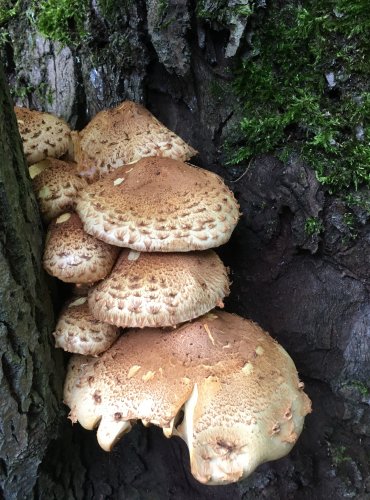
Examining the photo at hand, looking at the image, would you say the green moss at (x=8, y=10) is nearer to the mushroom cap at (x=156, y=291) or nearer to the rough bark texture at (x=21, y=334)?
the rough bark texture at (x=21, y=334)

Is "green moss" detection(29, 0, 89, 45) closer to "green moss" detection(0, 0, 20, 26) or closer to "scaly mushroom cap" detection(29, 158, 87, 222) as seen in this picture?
"green moss" detection(0, 0, 20, 26)

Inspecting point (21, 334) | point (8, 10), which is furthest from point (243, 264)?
point (8, 10)

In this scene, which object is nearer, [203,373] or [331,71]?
[203,373]

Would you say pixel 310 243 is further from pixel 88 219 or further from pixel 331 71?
pixel 88 219

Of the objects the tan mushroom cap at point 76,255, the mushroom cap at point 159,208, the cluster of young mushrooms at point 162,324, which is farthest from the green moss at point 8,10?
the tan mushroom cap at point 76,255

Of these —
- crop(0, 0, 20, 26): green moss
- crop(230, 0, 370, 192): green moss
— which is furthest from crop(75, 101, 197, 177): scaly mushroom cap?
crop(0, 0, 20, 26): green moss

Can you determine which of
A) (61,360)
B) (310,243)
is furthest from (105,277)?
(310,243)

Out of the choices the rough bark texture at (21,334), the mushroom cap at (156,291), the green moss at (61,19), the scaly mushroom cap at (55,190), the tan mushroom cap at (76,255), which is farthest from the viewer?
the green moss at (61,19)
